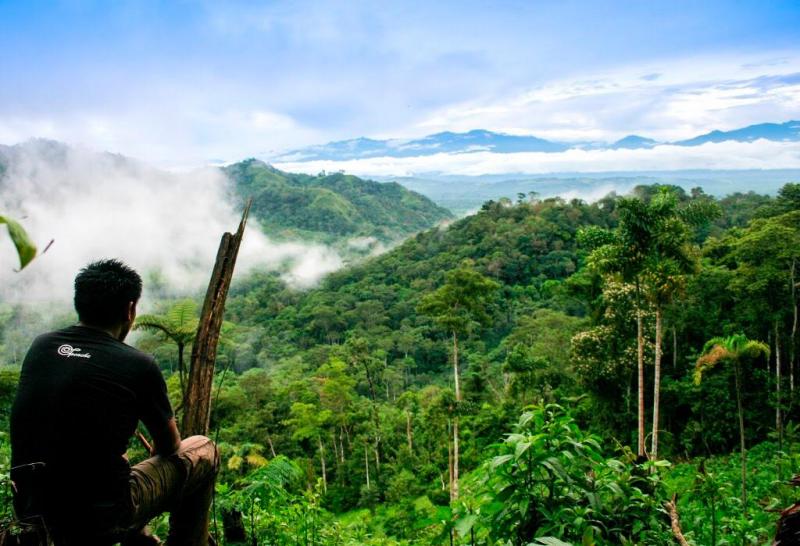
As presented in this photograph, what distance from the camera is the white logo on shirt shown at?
68.3 inches

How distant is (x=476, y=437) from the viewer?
66.7 ft

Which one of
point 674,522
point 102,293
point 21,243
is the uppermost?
point 21,243

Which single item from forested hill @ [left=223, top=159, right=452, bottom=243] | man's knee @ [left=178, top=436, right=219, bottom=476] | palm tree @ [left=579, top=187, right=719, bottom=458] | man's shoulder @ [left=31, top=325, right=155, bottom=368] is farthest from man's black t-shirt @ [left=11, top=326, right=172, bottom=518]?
forested hill @ [left=223, top=159, right=452, bottom=243]

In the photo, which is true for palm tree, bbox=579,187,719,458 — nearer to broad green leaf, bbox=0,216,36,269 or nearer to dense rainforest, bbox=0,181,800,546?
dense rainforest, bbox=0,181,800,546

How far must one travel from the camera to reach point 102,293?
73.4 inches

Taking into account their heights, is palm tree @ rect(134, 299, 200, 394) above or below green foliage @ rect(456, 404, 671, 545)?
above

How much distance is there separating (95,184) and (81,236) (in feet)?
128

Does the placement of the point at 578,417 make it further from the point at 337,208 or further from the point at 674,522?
the point at 337,208

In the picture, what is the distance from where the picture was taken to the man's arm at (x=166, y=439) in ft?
6.45

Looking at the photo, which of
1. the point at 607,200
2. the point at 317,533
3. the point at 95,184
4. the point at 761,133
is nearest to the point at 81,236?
the point at 95,184

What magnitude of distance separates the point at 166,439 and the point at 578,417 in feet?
62.3

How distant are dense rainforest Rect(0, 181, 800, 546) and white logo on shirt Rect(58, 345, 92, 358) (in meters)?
0.56

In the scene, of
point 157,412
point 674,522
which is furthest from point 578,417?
point 157,412

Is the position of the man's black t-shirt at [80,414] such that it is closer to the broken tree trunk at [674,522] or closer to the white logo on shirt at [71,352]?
the white logo on shirt at [71,352]
